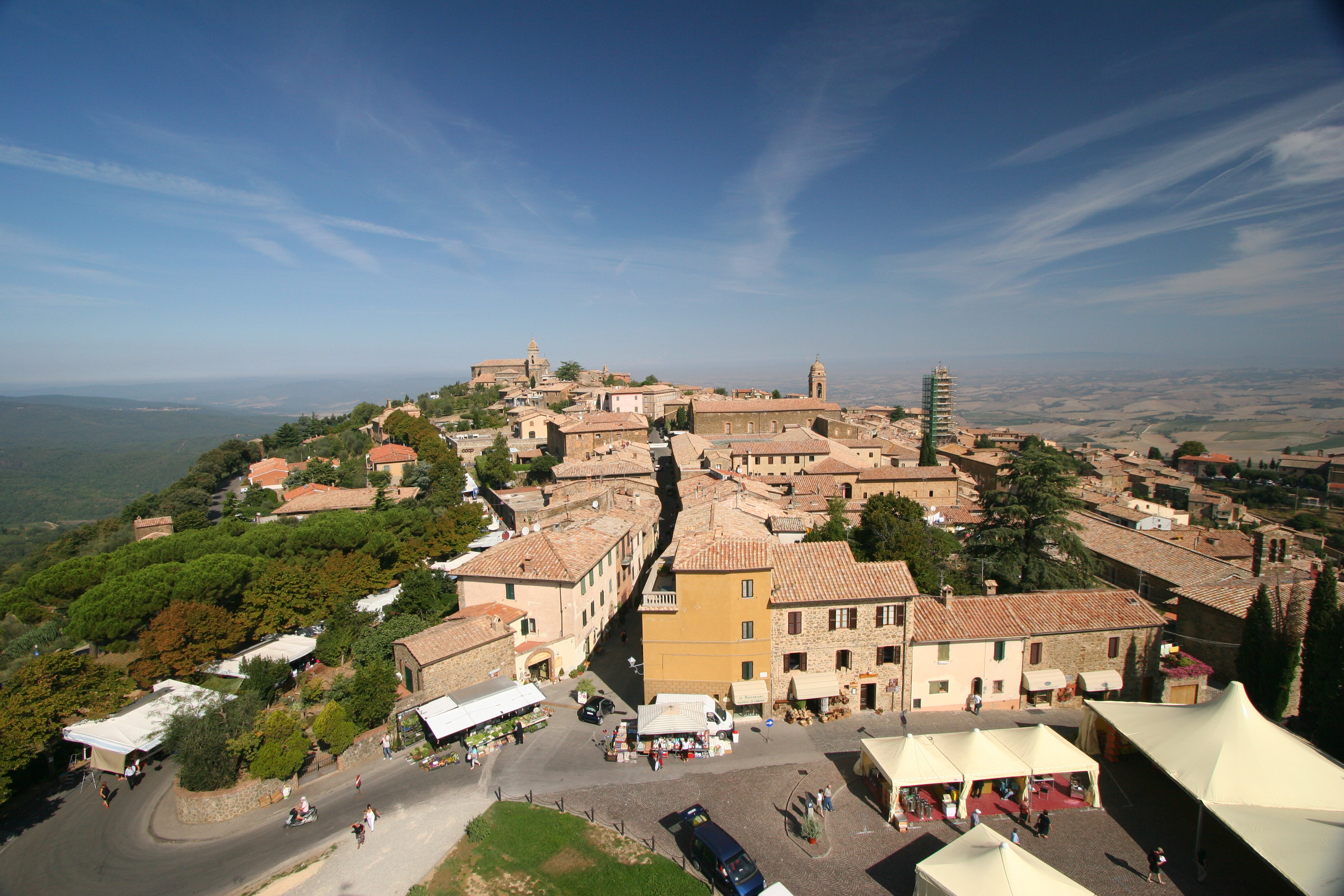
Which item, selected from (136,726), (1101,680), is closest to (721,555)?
(1101,680)

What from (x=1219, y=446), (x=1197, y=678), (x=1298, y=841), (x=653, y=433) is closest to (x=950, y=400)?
(x=1219, y=446)

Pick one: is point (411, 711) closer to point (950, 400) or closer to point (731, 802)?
point (731, 802)

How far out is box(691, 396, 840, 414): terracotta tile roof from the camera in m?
71.1

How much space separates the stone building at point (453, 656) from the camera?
2350 centimetres

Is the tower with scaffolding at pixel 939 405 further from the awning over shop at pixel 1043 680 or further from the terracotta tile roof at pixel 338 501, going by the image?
the awning over shop at pixel 1043 680

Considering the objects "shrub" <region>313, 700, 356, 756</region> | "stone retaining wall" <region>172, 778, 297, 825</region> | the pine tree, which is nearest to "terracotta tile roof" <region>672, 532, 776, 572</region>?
"shrub" <region>313, 700, 356, 756</region>

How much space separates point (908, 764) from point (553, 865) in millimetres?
10021

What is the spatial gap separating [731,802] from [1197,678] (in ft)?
60.6

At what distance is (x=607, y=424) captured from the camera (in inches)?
2527

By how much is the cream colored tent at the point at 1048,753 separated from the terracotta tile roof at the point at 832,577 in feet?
17.5

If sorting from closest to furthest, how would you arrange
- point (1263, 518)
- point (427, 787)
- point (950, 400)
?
point (427, 787), point (1263, 518), point (950, 400)

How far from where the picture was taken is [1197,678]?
2239 cm

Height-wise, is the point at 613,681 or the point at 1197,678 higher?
the point at 1197,678

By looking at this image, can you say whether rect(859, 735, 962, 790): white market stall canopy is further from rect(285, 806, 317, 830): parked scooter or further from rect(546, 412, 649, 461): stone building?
rect(546, 412, 649, 461): stone building
